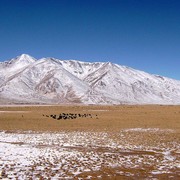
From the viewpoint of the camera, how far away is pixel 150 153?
18125 millimetres

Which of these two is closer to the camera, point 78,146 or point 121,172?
point 121,172

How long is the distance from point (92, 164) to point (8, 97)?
601 ft

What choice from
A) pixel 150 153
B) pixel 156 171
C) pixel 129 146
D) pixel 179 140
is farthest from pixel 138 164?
pixel 179 140

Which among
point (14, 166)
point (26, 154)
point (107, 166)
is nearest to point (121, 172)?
point (107, 166)

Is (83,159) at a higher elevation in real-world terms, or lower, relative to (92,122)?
lower

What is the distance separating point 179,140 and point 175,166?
930 centimetres

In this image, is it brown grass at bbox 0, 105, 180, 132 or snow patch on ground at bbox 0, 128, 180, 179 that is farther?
brown grass at bbox 0, 105, 180, 132

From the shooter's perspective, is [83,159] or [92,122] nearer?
[83,159]

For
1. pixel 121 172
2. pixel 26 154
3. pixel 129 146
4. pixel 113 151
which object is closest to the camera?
pixel 121 172

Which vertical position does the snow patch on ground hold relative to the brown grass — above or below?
below

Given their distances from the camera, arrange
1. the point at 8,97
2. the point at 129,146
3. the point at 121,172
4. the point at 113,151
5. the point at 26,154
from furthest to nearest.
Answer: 1. the point at 8,97
2. the point at 129,146
3. the point at 113,151
4. the point at 26,154
5. the point at 121,172

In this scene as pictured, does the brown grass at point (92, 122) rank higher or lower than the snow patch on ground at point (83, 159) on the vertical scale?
higher

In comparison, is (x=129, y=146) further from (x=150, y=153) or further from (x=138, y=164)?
(x=138, y=164)

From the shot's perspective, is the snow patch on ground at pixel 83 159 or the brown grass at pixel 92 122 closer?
the snow patch on ground at pixel 83 159
